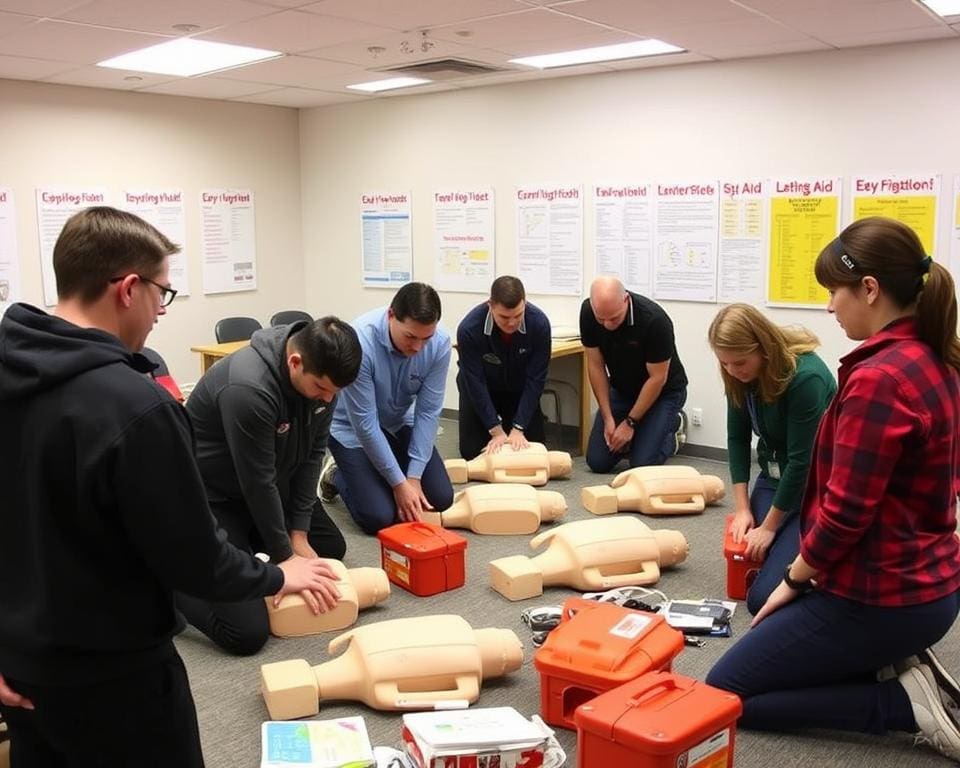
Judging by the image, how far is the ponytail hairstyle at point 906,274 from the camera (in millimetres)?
1882

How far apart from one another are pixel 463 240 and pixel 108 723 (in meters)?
4.52

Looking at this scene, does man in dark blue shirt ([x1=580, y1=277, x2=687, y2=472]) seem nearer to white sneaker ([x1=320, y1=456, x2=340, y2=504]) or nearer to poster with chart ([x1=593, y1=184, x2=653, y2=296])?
poster with chart ([x1=593, y1=184, x2=653, y2=296])

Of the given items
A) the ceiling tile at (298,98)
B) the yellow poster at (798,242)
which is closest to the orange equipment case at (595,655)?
the yellow poster at (798,242)

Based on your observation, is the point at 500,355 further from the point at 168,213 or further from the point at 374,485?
the point at 168,213

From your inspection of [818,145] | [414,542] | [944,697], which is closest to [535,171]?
[818,145]

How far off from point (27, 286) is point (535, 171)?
9.63 feet

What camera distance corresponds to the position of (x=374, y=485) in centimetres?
357

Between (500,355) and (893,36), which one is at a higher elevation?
(893,36)

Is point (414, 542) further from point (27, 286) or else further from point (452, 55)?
point (27, 286)

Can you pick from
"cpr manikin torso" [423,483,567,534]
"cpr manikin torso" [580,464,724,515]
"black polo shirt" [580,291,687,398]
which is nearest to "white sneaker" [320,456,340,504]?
"cpr manikin torso" [423,483,567,534]

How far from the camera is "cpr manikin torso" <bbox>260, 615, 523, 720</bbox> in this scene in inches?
88.4

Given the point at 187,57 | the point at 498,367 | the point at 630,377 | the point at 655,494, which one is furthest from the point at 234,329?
the point at 655,494

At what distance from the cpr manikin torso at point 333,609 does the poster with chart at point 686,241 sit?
2.65 metres

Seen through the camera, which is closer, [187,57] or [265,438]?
[265,438]
